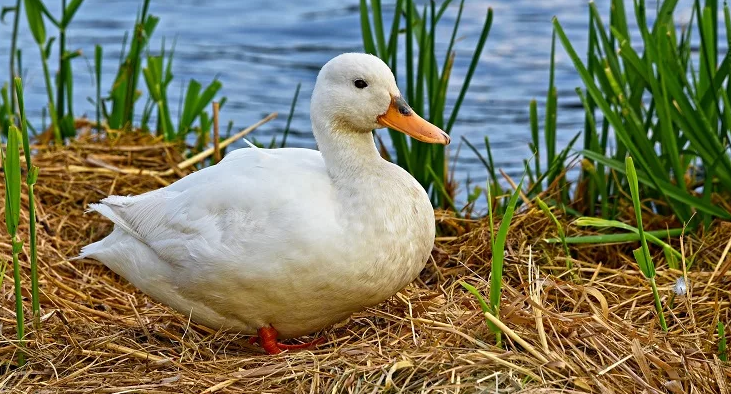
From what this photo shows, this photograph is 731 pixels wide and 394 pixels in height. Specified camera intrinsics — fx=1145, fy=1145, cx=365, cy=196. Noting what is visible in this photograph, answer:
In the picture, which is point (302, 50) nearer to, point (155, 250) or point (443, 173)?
point (443, 173)

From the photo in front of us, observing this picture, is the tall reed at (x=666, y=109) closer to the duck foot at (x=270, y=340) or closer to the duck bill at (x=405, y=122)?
the duck bill at (x=405, y=122)

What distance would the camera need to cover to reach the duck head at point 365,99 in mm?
3479

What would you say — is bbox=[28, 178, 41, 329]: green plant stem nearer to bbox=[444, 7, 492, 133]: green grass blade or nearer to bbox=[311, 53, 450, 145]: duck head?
bbox=[311, 53, 450, 145]: duck head

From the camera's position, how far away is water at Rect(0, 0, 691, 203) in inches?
301

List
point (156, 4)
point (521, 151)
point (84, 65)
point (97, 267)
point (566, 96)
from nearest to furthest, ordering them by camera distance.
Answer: point (97, 267), point (521, 151), point (566, 96), point (84, 65), point (156, 4)

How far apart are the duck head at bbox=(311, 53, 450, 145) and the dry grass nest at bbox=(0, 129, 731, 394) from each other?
55 cm

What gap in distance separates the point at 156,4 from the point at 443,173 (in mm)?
5663

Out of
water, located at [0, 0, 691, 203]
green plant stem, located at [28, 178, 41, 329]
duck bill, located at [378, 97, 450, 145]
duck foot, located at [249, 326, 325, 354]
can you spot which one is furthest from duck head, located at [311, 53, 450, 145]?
water, located at [0, 0, 691, 203]

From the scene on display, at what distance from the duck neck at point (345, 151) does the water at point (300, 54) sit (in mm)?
3216

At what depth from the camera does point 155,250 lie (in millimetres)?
3719

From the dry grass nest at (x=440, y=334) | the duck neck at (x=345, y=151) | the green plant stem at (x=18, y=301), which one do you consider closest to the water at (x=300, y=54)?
the dry grass nest at (x=440, y=334)

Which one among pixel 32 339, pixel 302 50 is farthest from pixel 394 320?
pixel 302 50

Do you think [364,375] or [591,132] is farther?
[591,132]

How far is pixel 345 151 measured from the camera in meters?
3.53
